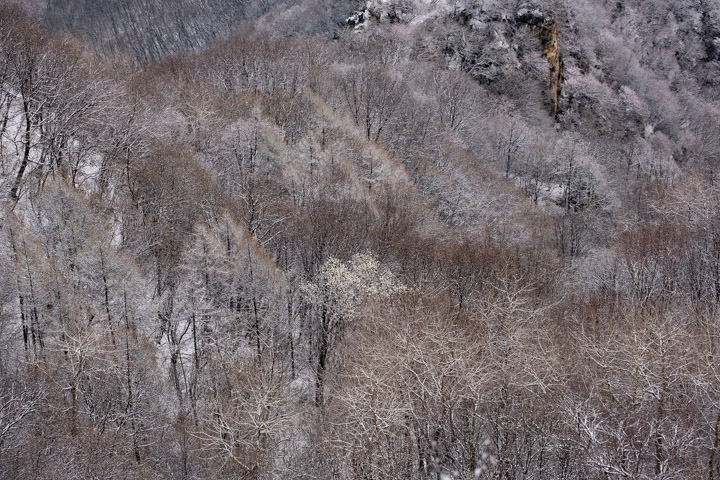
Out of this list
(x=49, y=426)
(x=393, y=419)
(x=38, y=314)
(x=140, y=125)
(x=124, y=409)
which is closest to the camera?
(x=49, y=426)

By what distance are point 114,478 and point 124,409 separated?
552 cm

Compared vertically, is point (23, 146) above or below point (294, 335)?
above

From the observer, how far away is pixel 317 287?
30.1m

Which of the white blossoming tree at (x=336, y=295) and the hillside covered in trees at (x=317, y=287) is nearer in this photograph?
the hillside covered in trees at (x=317, y=287)

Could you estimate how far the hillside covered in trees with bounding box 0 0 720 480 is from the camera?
1962 centimetres

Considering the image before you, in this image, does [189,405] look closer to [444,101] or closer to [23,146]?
[23,146]

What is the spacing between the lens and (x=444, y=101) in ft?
240

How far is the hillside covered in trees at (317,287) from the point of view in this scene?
773 inches

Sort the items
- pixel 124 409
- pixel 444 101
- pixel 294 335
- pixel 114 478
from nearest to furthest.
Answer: pixel 114 478 < pixel 124 409 < pixel 294 335 < pixel 444 101

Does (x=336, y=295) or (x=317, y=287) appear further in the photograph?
(x=317, y=287)

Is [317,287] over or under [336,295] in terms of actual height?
over

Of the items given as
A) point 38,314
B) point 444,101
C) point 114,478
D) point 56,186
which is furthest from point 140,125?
point 444,101

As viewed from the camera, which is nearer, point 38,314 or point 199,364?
point 38,314

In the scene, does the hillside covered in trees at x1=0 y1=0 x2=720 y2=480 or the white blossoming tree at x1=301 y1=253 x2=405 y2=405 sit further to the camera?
the white blossoming tree at x1=301 y1=253 x2=405 y2=405
